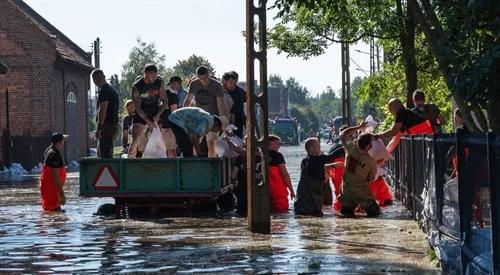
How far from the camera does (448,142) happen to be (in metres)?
11.1

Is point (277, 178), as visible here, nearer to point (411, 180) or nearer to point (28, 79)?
point (411, 180)

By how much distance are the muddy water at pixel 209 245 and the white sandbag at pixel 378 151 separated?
844mm

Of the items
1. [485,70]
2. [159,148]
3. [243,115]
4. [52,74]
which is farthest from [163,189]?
[52,74]

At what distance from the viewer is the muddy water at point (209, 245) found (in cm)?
1191

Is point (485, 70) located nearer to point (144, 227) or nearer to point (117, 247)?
point (117, 247)

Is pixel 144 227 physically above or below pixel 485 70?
below

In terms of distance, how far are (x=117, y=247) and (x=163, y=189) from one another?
15.1 ft

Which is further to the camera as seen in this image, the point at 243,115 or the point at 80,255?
the point at 243,115

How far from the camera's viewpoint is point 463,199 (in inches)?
398

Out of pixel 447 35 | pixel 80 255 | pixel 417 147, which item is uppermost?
pixel 447 35

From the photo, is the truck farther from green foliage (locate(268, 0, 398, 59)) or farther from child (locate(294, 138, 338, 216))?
child (locate(294, 138, 338, 216))

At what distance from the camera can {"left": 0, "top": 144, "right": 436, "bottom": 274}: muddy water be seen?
39.1ft

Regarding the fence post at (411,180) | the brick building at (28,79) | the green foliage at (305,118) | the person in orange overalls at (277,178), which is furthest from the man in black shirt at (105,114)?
the green foliage at (305,118)

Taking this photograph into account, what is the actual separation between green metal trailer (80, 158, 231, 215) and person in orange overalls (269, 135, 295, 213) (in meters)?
0.74
